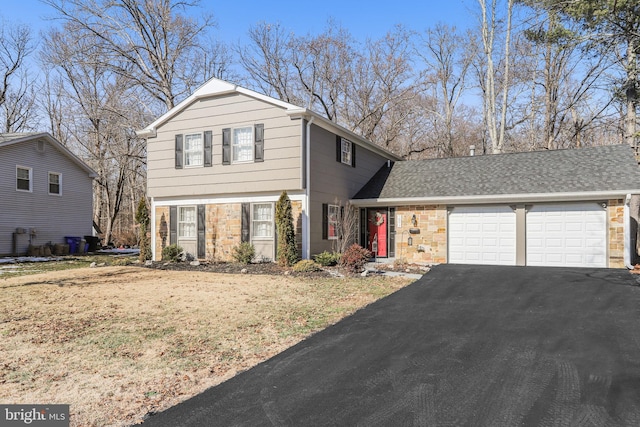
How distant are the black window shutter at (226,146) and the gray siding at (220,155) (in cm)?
15

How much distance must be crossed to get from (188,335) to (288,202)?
7476 millimetres

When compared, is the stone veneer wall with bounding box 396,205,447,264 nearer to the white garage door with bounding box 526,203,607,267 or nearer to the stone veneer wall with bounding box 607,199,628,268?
the white garage door with bounding box 526,203,607,267

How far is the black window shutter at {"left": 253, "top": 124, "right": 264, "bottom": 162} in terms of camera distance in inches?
532

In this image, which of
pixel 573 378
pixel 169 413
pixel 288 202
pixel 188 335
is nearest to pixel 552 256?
pixel 288 202

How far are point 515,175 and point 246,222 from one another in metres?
9.49

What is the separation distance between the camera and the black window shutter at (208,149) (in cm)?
1447

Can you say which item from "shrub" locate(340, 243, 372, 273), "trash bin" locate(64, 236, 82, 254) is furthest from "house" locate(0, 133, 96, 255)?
"shrub" locate(340, 243, 372, 273)

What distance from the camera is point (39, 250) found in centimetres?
1853

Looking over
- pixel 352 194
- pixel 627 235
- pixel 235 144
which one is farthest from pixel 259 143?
pixel 627 235

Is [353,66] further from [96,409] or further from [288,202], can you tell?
[96,409]

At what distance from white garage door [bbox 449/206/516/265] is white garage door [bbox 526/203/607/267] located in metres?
0.58

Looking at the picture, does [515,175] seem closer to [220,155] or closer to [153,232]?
[220,155]

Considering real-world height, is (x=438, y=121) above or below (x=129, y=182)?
above

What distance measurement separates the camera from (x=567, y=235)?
12703 millimetres
